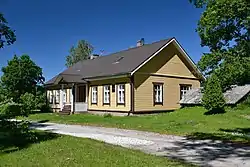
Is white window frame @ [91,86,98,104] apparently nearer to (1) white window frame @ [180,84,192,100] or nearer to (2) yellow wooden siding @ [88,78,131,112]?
(2) yellow wooden siding @ [88,78,131,112]

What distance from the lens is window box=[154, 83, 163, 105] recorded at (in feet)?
95.5

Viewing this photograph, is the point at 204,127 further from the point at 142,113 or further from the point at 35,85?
the point at 35,85

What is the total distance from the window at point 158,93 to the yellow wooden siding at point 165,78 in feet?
1.15

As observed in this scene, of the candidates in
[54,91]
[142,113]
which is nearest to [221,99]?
[142,113]

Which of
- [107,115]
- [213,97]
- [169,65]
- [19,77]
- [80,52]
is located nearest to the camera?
[213,97]

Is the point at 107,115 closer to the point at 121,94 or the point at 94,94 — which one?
the point at 121,94

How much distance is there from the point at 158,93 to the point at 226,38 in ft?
48.2

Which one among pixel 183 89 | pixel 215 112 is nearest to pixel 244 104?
pixel 215 112

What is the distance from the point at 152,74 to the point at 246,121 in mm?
10638

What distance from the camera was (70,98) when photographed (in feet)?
114

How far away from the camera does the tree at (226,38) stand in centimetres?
1380

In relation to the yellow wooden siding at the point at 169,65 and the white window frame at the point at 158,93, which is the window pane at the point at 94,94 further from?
the white window frame at the point at 158,93

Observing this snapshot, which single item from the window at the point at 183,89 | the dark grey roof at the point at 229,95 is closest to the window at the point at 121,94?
the dark grey roof at the point at 229,95

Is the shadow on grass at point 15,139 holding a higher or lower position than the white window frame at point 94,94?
lower
